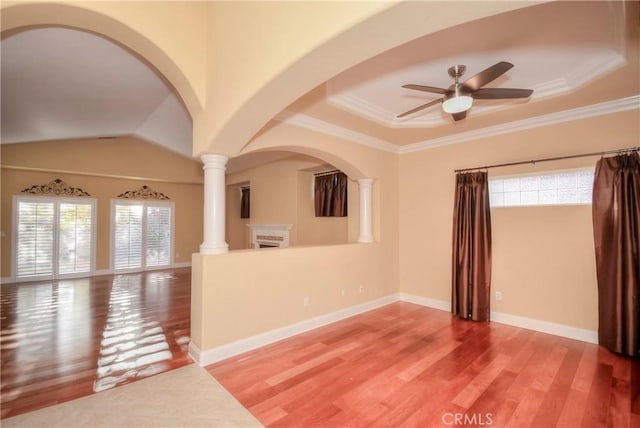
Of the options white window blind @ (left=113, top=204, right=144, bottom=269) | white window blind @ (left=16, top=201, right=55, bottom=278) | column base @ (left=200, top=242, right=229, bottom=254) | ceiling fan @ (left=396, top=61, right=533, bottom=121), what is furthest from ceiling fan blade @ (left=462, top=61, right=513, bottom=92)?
white window blind @ (left=16, top=201, right=55, bottom=278)

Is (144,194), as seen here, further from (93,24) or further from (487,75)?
(487,75)

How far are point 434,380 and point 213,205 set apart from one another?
8.85 ft

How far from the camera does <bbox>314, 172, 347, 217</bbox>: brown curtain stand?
5812 mm

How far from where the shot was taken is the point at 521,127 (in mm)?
3891

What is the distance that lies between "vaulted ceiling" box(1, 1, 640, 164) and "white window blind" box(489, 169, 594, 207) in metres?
0.77

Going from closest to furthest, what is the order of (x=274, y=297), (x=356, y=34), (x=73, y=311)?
(x=356, y=34), (x=274, y=297), (x=73, y=311)

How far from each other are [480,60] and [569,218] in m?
2.30

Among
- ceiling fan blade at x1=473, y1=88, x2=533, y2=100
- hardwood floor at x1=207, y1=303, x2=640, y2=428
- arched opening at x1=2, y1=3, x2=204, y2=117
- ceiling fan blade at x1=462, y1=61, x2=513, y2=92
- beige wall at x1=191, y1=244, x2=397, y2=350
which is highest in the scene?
arched opening at x1=2, y1=3, x2=204, y2=117

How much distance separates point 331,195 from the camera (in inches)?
235

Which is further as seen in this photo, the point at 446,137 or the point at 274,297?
the point at 446,137

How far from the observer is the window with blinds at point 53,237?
21.5 ft

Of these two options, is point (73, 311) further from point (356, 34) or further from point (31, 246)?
point (356, 34)

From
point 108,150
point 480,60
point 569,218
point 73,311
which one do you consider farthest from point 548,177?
point 108,150

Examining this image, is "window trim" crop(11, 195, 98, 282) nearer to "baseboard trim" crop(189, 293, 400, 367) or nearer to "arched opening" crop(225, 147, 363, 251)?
"arched opening" crop(225, 147, 363, 251)
